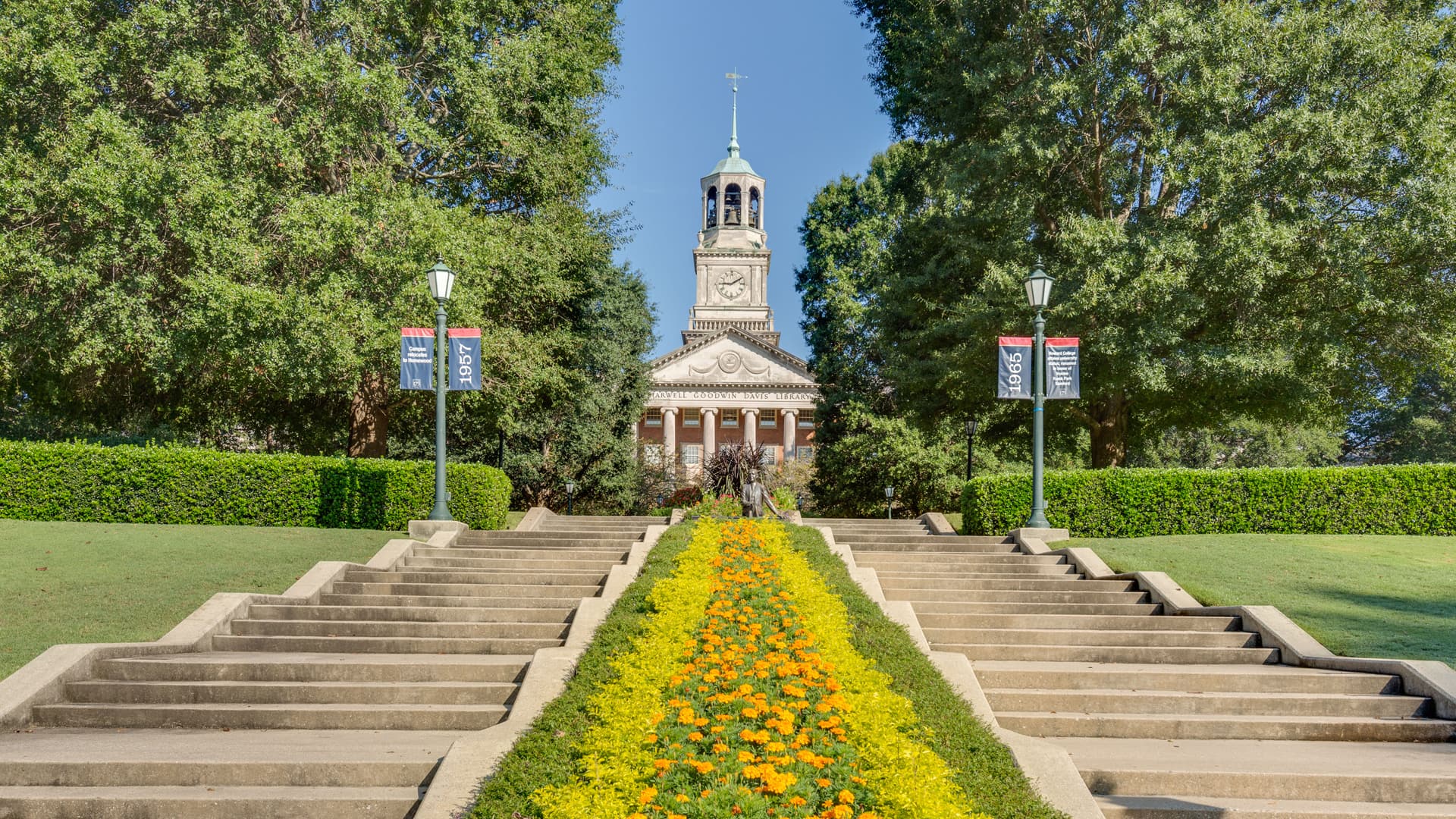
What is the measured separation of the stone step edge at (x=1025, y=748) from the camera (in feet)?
17.2

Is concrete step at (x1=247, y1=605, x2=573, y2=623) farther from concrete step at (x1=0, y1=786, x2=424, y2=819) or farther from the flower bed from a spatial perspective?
concrete step at (x1=0, y1=786, x2=424, y2=819)

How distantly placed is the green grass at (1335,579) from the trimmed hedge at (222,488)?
11.3m

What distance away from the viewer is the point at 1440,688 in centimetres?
768

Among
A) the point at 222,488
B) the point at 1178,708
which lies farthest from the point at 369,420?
the point at 1178,708

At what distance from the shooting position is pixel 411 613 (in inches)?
396

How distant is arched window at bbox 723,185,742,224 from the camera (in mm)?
61438

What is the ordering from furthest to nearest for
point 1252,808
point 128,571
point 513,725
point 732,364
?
point 732,364
point 128,571
point 513,725
point 1252,808

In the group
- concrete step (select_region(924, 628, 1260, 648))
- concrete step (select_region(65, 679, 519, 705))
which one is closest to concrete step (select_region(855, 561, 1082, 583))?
concrete step (select_region(924, 628, 1260, 648))

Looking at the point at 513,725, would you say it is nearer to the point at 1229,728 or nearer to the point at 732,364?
the point at 1229,728

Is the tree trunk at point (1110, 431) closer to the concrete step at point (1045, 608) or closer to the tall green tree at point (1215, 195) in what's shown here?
the tall green tree at point (1215, 195)

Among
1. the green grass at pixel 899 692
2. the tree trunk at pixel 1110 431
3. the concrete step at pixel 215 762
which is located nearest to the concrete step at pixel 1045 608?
the green grass at pixel 899 692

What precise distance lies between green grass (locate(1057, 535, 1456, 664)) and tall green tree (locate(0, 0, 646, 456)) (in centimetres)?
1298

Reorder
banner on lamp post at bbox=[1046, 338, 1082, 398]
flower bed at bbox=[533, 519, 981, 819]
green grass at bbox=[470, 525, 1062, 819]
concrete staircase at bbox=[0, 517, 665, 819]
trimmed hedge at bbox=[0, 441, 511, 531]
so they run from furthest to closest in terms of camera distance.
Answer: trimmed hedge at bbox=[0, 441, 511, 531] < banner on lamp post at bbox=[1046, 338, 1082, 398] < concrete staircase at bbox=[0, 517, 665, 819] < green grass at bbox=[470, 525, 1062, 819] < flower bed at bbox=[533, 519, 981, 819]

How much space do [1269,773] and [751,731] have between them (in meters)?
3.80
